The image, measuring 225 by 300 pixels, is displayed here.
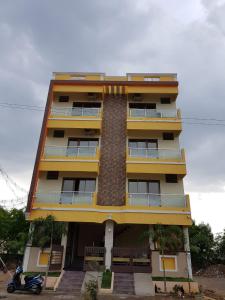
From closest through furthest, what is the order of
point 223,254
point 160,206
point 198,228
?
point 160,206 → point 223,254 → point 198,228

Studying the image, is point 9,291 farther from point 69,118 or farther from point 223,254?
point 223,254

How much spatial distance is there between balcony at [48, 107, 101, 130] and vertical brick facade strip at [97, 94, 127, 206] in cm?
103

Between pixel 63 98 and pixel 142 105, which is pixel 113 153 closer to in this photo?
pixel 142 105

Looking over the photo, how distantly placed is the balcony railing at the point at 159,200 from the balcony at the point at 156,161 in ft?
5.89

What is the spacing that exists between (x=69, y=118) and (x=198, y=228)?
24.2 meters

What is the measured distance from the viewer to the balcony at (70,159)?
20.1m

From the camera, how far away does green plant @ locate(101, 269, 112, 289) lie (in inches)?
572

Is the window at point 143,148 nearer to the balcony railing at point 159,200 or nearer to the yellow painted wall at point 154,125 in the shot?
A: the yellow painted wall at point 154,125

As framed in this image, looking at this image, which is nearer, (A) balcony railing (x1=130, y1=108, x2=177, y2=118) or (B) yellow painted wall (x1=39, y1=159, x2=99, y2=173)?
(B) yellow painted wall (x1=39, y1=159, x2=99, y2=173)

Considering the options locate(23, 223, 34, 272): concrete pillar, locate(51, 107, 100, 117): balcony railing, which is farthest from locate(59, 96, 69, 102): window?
locate(23, 223, 34, 272): concrete pillar

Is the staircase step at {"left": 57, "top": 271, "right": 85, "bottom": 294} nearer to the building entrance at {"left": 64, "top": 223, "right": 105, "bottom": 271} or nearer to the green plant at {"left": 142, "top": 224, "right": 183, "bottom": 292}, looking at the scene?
the building entrance at {"left": 64, "top": 223, "right": 105, "bottom": 271}

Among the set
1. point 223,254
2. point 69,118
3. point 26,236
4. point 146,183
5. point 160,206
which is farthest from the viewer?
point 223,254

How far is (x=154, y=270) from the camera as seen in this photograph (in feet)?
56.3

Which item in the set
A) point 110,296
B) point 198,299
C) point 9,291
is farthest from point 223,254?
point 9,291
